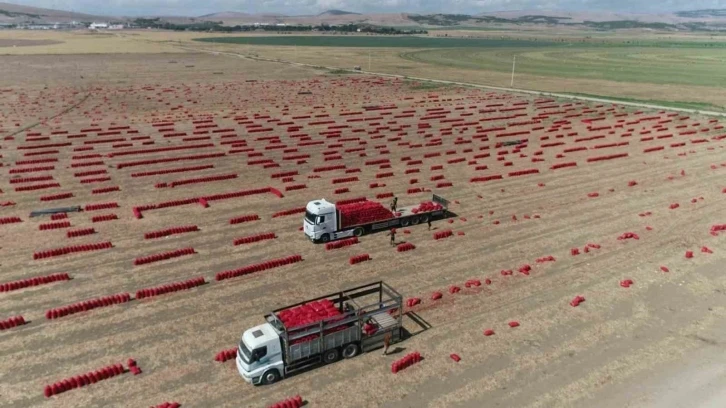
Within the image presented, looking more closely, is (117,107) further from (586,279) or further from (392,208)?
(586,279)

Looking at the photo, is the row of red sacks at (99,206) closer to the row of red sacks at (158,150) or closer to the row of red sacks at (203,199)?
the row of red sacks at (203,199)

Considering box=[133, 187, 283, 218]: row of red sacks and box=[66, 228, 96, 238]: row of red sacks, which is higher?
box=[133, 187, 283, 218]: row of red sacks

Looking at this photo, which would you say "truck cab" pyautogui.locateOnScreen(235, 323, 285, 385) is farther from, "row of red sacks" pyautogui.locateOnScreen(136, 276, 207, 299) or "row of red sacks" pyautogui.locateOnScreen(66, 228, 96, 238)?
"row of red sacks" pyautogui.locateOnScreen(66, 228, 96, 238)

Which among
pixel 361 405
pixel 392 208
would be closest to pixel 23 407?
pixel 361 405

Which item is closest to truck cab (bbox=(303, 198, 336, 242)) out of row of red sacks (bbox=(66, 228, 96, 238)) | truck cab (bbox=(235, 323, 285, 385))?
truck cab (bbox=(235, 323, 285, 385))

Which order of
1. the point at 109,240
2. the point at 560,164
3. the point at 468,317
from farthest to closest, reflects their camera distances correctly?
the point at 560,164
the point at 109,240
the point at 468,317

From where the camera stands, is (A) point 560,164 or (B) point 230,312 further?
(A) point 560,164
